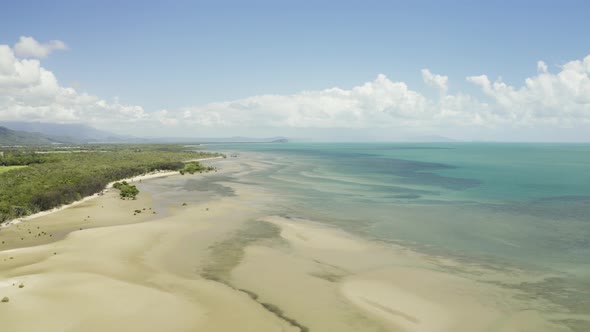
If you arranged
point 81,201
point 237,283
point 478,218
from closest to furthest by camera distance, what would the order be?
1. point 237,283
2. point 478,218
3. point 81,201

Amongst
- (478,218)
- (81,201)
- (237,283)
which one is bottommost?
(237,283)

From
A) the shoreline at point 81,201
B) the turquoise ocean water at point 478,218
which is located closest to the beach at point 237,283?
the shoreline at point 81,201

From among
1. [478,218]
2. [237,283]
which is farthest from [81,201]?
[478,218]

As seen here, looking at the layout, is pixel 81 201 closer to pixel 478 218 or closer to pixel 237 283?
pixel 237 283

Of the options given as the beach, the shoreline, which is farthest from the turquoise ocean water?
the shoreline

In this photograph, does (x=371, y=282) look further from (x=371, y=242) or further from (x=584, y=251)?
Answer: (x=584, y=251)

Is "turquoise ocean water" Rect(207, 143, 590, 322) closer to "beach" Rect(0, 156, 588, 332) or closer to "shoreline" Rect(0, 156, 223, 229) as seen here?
"beach" Rect(0, 156, 588, 332)

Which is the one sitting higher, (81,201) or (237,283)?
(81,201)

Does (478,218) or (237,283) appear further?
(478,218)
